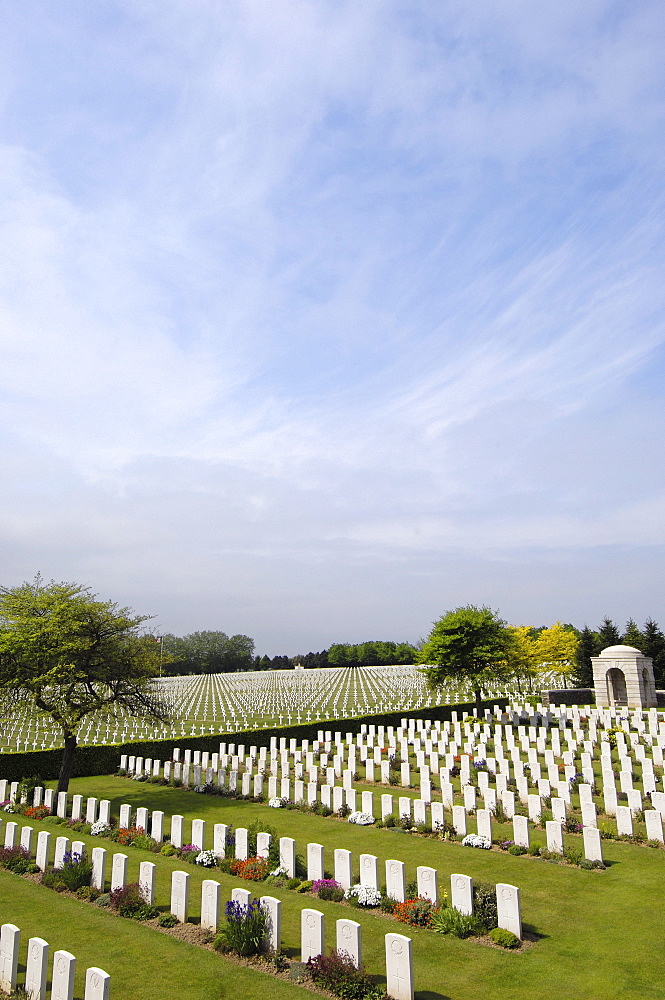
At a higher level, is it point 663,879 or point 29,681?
point 29,681

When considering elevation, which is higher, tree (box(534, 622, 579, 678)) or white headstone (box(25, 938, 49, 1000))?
tree (box(534, 622, 579, 678))

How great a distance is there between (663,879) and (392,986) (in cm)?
677

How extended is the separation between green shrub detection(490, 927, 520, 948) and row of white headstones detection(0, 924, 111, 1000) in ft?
16.8

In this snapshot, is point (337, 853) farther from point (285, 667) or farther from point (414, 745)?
point (285, 667)

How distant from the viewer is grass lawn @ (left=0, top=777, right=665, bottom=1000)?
780cm

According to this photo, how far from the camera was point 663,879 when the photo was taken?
11.6 metres

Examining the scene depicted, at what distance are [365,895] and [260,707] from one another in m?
Result: 39.6

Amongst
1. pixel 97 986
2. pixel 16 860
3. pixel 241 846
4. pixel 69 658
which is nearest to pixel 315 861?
pixel 241 846

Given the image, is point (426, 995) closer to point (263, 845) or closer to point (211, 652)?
point (263, 845)

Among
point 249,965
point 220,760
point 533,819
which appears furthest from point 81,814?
point 533,819

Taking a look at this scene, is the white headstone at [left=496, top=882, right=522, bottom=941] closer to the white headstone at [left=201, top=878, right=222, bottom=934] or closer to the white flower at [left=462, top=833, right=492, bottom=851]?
the white headstone at [left=201, top=878, right=222, bottom=934]

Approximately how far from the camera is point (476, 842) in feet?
45.0

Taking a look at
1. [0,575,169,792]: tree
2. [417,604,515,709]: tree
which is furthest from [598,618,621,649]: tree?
[0,575,169,792]: tree

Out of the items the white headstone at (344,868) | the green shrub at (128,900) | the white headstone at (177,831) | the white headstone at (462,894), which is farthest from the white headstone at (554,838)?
the green shrub at (128,900)
